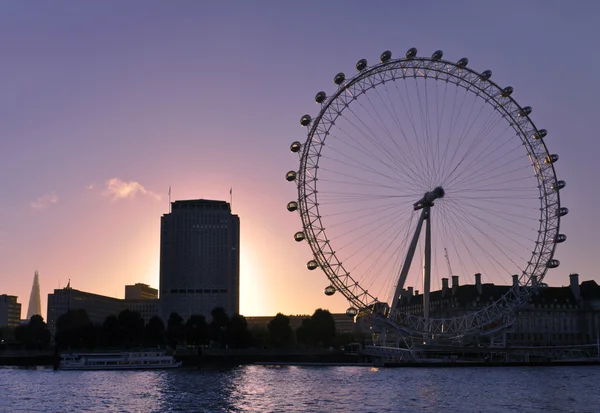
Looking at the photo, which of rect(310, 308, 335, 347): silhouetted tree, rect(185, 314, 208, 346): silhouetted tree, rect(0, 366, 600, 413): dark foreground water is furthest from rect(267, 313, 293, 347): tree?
rect(0, 366, 600, 413): dark foreground water

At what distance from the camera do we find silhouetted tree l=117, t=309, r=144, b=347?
157125 millimetres

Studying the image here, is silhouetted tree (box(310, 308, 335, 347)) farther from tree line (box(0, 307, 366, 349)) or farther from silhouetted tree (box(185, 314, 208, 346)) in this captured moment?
silhouetted tree (box(185, 314, 208, 346))

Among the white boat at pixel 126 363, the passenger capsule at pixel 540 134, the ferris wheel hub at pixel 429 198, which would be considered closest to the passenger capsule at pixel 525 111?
the passenger capsule at pixel 540 134

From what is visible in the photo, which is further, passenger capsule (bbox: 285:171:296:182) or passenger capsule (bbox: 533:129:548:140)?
passenger capsule (bbox: 533:129:548:140)

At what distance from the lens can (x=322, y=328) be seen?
6545 inches

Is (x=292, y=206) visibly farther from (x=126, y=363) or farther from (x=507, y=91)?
(x=126, y=363)

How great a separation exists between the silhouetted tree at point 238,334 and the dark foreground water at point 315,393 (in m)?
57.8

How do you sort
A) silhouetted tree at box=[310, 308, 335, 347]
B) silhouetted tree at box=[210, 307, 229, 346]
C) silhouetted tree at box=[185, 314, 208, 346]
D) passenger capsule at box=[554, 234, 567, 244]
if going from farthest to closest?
silhouetted tree at box=[310, 308, 335, 347] → silhouetted tree at box=[210, 307, 229, 346] → silhouetted tree at box=[185, 314, 208, 346] → passenger capsule at box=[554, 234, 567, 244]

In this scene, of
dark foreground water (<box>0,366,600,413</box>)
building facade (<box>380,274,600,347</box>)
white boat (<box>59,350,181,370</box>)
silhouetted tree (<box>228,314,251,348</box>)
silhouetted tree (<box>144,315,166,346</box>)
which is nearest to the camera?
dark foreground water (<box>0,366,600,413</box>)

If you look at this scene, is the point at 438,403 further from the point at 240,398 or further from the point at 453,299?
the point at 453,299

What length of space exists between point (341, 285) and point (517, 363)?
138 feet

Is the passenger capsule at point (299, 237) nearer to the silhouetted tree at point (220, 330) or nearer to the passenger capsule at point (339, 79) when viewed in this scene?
the passenger capsule at point (339, 79)

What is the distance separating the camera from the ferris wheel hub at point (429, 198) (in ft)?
317

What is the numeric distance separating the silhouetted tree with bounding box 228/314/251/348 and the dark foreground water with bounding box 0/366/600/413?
190ft
